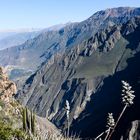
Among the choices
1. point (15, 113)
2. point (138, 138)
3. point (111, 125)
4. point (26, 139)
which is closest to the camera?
point (111, 125)

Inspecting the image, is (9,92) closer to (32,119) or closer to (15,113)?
(15,113)

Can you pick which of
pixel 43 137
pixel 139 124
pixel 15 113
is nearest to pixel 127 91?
pixel 43 137

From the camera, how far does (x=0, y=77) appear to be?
12938 cm

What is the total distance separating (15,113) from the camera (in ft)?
377

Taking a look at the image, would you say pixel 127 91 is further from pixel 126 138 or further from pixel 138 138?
pixel 126 138

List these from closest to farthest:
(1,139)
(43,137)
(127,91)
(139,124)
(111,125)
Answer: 1. (127,91)
2. (111,125)
3. (43,137)
4. (1,139)
5. (139,124)

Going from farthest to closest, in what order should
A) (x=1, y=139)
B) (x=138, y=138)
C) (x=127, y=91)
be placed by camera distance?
(x=138, y=138) → (x=1, y=139) → (x=127, y=91)

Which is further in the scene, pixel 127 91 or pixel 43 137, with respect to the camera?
pixel 43 137

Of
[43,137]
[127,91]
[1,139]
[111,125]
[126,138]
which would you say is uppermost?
[127,91]

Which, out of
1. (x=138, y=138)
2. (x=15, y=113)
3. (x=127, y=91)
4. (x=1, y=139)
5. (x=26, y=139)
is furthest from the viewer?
(x=138, y=138)

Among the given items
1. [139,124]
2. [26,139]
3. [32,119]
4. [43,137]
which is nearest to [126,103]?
[43,137]

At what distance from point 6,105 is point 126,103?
100 m

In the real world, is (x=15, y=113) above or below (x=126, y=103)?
below

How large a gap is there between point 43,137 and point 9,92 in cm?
11080
